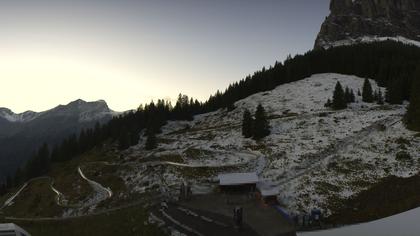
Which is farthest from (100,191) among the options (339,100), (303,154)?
(339,100)

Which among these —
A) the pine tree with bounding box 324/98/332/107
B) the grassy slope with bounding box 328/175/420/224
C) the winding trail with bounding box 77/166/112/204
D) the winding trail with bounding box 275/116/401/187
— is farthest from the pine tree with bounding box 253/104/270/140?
the grassy slope with bounding box 328/175/420/224

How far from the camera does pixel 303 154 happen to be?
5519 centimetres

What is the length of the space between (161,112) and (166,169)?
64.0 meters

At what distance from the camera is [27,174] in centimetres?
9831

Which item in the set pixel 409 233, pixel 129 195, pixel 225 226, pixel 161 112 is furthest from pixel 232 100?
pixel 409 233

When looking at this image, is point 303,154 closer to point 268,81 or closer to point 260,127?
point 260,127

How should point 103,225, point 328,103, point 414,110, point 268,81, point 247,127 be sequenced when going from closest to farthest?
point 103,225 → point 414,110 → point 247,127 → point 328,103 → point 268,81

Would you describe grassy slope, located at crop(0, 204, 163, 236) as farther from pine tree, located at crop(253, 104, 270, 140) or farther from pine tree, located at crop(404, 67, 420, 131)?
pine tree, located at crop(404, 67, 420, 131)

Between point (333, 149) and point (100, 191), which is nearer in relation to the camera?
point (333, 149)

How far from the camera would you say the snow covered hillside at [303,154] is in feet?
139

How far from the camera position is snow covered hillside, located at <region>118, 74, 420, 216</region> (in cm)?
4250

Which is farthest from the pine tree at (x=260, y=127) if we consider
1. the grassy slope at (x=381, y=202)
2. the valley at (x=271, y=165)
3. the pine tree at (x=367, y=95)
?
the pine tree at (x=367, y=95)

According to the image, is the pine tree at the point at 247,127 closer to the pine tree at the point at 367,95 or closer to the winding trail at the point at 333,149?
the winding trail at the point at 333,149

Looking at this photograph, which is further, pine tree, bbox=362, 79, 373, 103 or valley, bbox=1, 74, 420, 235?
pine tree, bbox=362, 79, 373, 103
